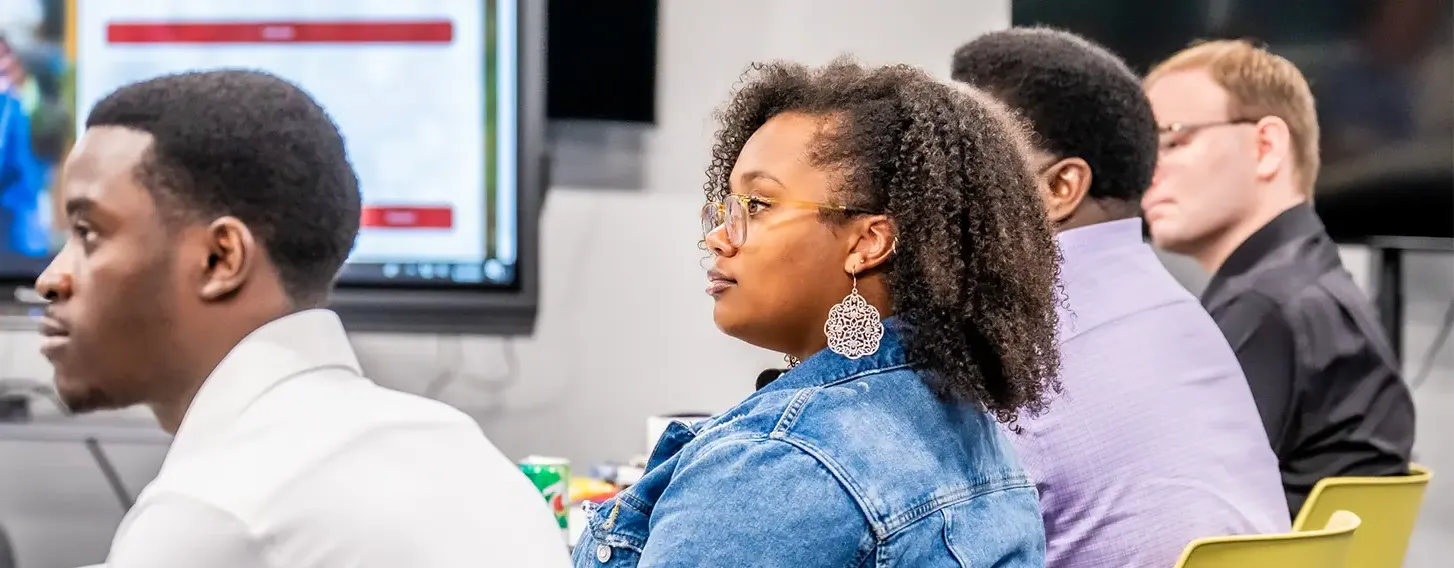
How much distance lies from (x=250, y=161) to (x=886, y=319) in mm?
541

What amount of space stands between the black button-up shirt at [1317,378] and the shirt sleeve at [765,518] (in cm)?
136

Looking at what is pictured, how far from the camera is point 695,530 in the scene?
96 centimetres

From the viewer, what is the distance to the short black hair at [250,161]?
107 cm

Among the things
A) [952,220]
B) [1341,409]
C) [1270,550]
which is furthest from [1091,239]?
[1341,409]

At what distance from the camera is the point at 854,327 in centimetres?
108

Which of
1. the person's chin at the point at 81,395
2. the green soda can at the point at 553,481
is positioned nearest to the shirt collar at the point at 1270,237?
the green soda can at the point at 553,481

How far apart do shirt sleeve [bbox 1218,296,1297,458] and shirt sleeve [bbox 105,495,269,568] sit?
1690mm

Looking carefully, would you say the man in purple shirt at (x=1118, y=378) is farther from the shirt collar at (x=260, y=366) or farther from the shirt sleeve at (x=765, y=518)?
the shirt collar at (x=260, y=366)

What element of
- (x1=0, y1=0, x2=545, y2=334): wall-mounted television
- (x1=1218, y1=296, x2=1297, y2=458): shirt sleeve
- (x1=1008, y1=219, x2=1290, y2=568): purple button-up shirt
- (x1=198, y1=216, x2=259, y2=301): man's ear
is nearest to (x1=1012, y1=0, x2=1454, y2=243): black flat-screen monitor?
(x1=1218, y1=296, x2=1297, y2=458): shirt sleeve

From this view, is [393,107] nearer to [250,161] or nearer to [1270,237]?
[250,161]

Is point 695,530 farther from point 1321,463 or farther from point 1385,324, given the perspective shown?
point 1385,324

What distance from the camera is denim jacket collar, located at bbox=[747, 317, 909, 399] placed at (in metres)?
1.07

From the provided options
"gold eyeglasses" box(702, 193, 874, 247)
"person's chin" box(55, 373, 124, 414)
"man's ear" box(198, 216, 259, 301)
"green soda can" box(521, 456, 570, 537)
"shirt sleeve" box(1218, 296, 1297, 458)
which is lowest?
"green soda can" box(521, 456, 570, 537)

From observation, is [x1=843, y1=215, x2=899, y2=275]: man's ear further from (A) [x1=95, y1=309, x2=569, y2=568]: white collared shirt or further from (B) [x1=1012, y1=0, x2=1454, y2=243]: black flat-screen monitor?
(B) [x1=1012, y1=0, x2=1454, y2=243]: black flat-screen monitor
